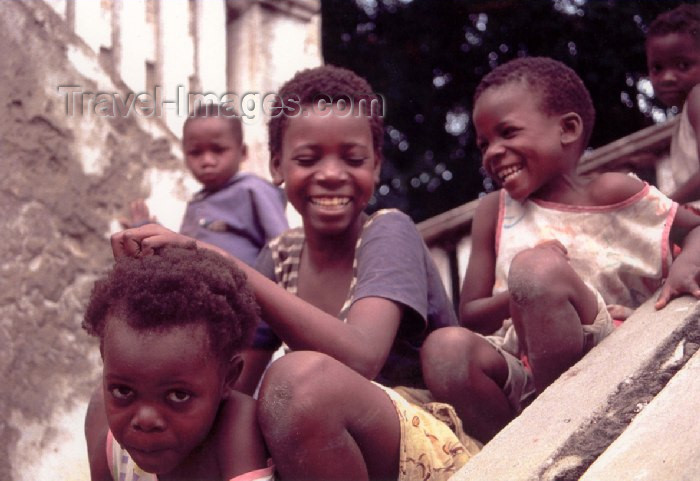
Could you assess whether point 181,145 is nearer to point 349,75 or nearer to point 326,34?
point 349,75

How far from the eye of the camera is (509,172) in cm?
280

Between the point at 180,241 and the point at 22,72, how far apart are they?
217 cm

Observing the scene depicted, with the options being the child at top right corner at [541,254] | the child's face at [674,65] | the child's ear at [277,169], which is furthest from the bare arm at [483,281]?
the child's face at [674,65]

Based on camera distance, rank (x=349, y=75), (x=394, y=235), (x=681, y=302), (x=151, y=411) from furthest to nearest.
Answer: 1. (x=349, y=75)
2. (x=394, y=235)
3. (x=681, y=302)
4. (x=151, y=411)

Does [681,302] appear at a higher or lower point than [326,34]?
lower

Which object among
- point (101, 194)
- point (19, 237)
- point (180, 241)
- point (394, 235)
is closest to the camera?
point (180, 241)

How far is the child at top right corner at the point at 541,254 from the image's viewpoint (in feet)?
7.43

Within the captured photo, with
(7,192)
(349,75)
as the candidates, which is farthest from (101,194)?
(349,75)

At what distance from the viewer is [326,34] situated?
896 centimetres

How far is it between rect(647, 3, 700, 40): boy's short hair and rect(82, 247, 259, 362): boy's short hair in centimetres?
259

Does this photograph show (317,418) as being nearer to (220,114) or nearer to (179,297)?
(179,297)

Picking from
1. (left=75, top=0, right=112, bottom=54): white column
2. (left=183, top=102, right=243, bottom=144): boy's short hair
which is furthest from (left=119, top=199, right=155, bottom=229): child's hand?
(left=75, top=0, right=112, bottom=54): white column

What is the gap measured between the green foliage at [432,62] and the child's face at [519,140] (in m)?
5.64

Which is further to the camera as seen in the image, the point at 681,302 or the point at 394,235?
the point at 394,235
